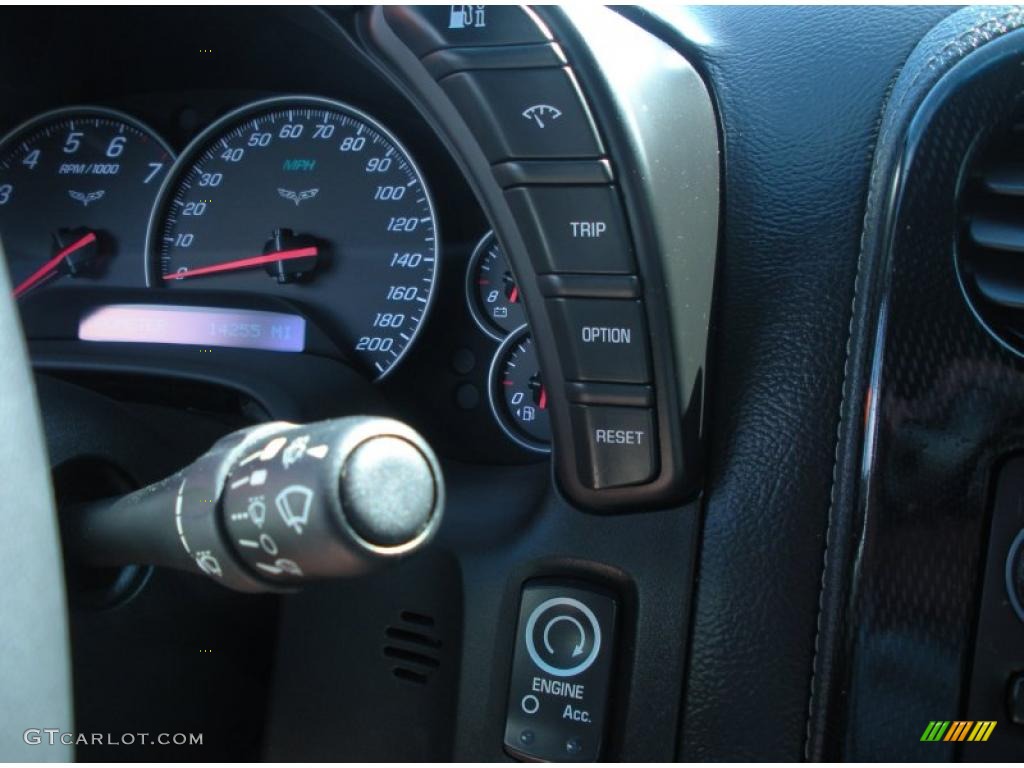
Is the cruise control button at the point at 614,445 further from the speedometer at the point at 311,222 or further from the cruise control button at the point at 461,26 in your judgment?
the speedometer at the point at 311,222

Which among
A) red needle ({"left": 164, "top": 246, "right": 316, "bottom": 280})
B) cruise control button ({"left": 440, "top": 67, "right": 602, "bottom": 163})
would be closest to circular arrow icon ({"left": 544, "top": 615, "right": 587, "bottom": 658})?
cruise control button ({"left": 440, "top": 67, "right": 602, "bottom": 163})

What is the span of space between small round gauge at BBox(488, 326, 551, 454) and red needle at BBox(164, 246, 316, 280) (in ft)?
1.18

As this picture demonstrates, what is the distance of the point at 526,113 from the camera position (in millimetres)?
1175

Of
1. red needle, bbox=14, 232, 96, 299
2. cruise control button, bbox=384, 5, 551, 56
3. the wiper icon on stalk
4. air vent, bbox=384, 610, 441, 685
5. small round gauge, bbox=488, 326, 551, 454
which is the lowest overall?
air vent, bbox=384, 610, 441, 685

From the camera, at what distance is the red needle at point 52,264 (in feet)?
6.78

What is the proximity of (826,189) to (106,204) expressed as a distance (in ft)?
4.42

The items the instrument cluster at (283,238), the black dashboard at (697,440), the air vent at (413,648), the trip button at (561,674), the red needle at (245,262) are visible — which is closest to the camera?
the black dashboard at (697,440)

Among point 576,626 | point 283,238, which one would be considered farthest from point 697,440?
point 283,238

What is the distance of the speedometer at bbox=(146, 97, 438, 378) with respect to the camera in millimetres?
1763

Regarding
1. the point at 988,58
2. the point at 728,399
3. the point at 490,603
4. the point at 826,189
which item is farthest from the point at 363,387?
the point at 988,58

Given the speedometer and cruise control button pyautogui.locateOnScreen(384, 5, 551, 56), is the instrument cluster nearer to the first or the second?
the speedometer

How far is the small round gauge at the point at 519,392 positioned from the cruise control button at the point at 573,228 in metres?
0.41

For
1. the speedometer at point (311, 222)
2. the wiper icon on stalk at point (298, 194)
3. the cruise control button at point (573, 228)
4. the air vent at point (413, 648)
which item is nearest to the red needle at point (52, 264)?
the speedometer at point (311, 222)

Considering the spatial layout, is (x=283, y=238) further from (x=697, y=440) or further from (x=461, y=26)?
(x=697, y=440)
